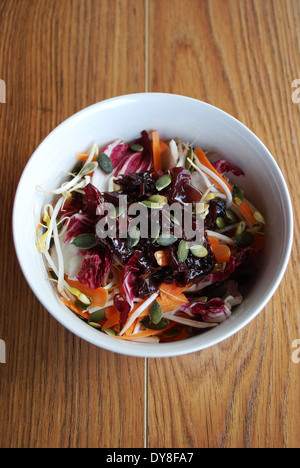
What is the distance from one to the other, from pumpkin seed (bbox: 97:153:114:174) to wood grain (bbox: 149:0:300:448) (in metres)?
0.46

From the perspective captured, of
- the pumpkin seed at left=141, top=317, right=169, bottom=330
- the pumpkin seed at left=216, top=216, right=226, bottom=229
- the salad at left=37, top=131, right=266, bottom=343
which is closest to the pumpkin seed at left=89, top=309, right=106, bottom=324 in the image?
the salad at left=37, top=131, right=266, bottom=343

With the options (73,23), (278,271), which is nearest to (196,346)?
(278,271)

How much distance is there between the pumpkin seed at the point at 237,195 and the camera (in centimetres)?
146

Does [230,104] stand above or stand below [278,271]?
above

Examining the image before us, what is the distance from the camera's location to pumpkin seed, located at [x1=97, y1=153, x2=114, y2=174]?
1481mm

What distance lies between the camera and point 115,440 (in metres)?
1.47

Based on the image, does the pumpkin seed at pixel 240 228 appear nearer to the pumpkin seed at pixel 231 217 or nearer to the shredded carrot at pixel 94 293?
the pumpkin seed at pixel 231 217

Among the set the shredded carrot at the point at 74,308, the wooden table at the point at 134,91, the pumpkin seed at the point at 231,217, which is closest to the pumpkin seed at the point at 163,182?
the pumpkin seed at the point at 231,217

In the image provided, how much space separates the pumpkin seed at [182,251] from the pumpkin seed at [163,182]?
0.61 feet

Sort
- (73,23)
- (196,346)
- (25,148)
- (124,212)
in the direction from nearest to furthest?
(196,346) < (124,212) < (25,148) < (73,23)

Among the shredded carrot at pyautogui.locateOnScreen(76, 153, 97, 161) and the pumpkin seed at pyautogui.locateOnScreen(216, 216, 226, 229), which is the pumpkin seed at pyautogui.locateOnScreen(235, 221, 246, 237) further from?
the shredded carrot at pyautogui.locateOnScreen(76, 153, 97, 161)

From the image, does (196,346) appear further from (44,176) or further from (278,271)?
(44,176)
